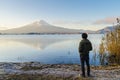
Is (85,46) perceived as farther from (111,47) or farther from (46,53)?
(46,53)

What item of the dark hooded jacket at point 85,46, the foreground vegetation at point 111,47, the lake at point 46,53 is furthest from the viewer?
the lake at point 46,53

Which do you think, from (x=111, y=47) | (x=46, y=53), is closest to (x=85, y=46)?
(x=111, y=47)

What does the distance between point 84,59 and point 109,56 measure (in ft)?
24.7

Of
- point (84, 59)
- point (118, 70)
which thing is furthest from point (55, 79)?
point (118, 70)

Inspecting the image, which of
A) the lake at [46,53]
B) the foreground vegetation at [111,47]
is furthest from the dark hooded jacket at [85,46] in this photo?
the lake at [46,53]

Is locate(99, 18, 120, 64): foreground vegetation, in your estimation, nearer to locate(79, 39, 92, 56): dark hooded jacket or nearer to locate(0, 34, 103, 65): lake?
locate(0, 34, 103, 65): lake

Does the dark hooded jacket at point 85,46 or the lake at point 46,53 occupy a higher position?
the dark hooded jacket at point 85,46

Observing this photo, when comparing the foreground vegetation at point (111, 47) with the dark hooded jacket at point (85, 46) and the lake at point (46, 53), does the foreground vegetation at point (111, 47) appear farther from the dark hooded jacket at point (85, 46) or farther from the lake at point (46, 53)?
the dark hooded jacket at point (85, 46)

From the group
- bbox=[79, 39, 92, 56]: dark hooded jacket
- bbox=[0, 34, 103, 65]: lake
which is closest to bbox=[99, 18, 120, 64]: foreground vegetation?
bbox=[0, 34, 103, 65]: lake

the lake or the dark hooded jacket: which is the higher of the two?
the dark hooded jacket

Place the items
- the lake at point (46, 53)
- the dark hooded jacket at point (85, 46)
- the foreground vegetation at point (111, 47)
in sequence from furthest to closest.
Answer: the lake at point (46, 53) < the foreground vegetation at point (111, 47) < the dark hooded jacket at point (85, 46)

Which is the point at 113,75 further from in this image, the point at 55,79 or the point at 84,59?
the point at 55,79

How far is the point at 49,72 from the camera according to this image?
1459 cm

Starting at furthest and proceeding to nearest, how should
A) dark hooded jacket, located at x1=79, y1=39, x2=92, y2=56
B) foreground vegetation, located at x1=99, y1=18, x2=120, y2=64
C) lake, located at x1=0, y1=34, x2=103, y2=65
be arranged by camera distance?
lake, located at x1=0, y1=34, x2=103, y2=65 → foreground vegetation, located at x1=99, y1=18, x2=120, y2=64 → dark hooded jacket, located at x1=79, y1=39, x2=92, y2=56
